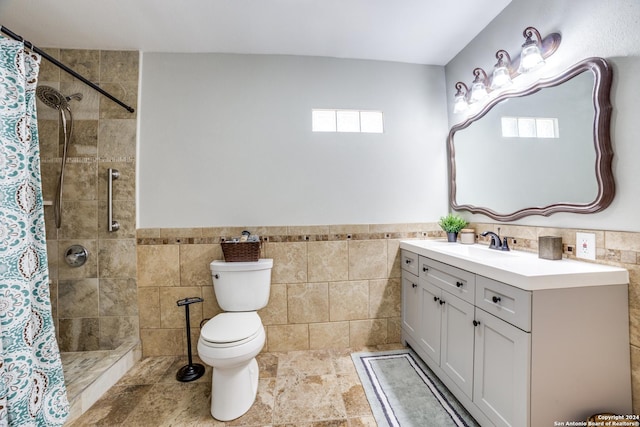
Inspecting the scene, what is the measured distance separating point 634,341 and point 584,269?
35 cm

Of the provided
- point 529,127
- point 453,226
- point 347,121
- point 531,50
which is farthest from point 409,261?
point 531,50

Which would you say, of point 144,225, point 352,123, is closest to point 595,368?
point 352,123

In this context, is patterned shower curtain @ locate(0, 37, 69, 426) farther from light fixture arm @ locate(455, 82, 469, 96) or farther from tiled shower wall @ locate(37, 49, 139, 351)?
light fixture arm @ locate(455, 82, 469, 96)

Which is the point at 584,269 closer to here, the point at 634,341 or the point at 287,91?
the point at 634,341

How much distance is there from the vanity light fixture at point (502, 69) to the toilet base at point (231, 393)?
236 centimetres

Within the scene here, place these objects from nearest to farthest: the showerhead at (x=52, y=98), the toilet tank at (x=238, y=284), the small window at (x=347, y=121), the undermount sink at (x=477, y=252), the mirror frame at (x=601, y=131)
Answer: the mirror frame at (x=601, y=131), the undermount sink at (x=477, y=252), the showerhead at (x=52, y=98), the toilet tank at (x=238, y=284), the small window at (x=347, y=121)

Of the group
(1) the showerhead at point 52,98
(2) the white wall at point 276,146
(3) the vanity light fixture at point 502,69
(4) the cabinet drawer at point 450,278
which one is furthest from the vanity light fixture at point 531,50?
(1) the showerhead at point 52,98

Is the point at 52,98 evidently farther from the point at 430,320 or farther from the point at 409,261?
the point at 430,320

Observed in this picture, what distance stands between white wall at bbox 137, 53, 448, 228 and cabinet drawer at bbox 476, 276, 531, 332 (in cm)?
100

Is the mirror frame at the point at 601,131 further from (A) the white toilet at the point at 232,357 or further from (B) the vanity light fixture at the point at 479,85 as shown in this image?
(A) the white toilet at the point at 232,357

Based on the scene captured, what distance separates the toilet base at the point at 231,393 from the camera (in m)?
1.40

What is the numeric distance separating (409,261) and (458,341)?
2.22ft

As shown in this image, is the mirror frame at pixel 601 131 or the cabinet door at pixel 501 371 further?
the mirror frame at pixel 601 131

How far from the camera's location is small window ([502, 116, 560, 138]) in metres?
1.41
